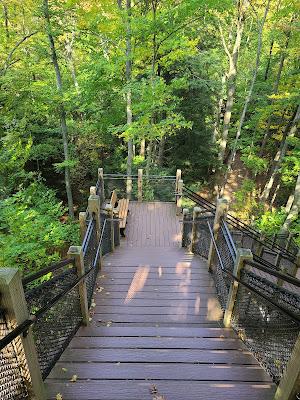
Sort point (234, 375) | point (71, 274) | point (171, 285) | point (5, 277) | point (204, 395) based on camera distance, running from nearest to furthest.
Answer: point (5, 277) → point (204, 395) → point (234, 375) → point (71, 274) → point (171, 285)

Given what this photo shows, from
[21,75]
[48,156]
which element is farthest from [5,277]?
[48,156]

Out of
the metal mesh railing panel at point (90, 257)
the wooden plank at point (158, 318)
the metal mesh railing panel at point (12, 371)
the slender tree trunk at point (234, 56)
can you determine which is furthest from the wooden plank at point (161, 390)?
the slender tree trunk at point (234, 56)

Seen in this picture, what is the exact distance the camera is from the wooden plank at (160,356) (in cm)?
335

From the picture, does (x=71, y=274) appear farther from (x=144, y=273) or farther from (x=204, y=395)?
(x=144, y=273)

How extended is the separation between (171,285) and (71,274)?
264 centimetres

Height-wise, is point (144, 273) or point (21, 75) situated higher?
point (21, 75)

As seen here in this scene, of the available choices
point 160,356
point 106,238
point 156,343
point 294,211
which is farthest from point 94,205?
point 294,211

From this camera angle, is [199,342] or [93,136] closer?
[199,342]

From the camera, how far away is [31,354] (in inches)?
90.0

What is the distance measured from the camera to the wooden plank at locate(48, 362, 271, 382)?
305 cm

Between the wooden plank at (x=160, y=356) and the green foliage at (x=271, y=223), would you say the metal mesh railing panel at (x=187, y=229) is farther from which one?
the green foliage at (x=271, y=223)

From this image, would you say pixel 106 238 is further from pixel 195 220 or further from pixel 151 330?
pixel 151 330

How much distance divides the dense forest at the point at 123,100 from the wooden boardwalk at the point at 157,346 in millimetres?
2934

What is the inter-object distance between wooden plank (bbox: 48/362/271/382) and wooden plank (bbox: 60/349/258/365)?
4.0 inches
